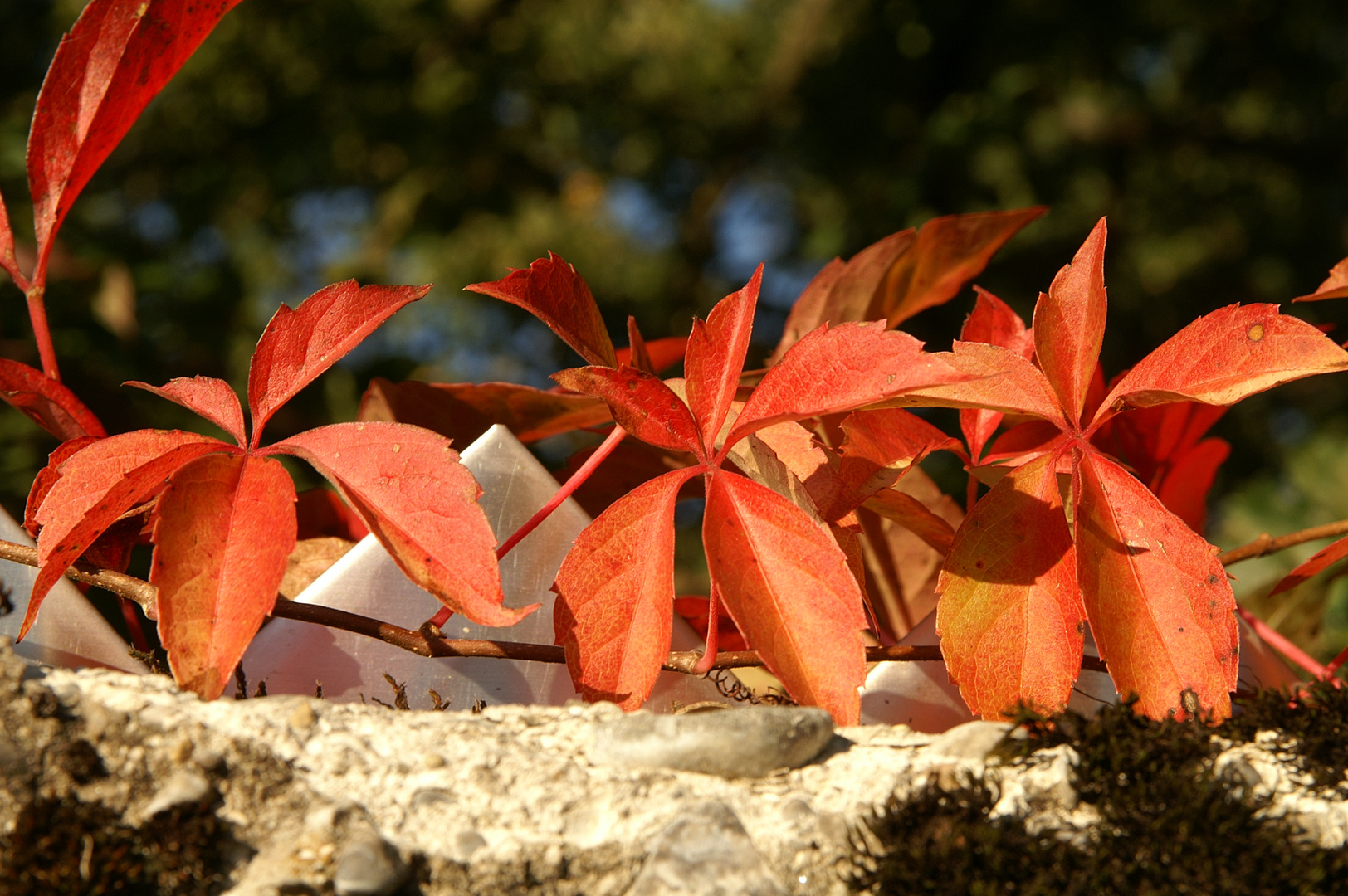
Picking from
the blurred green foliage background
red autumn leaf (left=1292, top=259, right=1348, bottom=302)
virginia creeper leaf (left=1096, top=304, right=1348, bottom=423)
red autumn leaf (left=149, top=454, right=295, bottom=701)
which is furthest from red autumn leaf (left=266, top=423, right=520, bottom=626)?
the blurred green foliage background

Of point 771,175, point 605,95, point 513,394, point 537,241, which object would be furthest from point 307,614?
point 771,175

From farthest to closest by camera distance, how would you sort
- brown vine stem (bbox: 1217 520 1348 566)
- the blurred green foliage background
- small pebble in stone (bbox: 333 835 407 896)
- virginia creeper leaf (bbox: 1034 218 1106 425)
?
the blurred green foliage background → brown vine stem (bbox: 1217 520 1348 566) → virginia creeper leaf (bbox: 1034 218 1106 425) → small pebble in stone (bbox: 333 835 407 896)

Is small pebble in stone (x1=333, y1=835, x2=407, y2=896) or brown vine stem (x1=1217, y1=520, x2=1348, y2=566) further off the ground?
small pebble in stone (x1=333, y1=835, x2=407, y2=896)

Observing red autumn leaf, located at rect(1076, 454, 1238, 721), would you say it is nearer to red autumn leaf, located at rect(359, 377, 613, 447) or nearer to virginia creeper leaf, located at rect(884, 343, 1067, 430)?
virginia creeper leaf, located at rect(884, 343, 1067, 430)

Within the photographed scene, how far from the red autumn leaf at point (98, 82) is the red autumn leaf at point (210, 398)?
0.36 ft

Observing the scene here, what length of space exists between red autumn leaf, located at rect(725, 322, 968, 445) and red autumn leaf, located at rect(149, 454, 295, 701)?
0.16m

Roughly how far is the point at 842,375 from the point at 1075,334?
0.39ft

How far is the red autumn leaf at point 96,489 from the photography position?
0.33m

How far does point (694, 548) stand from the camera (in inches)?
93.7

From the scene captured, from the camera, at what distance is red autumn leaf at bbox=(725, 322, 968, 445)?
0.31 m

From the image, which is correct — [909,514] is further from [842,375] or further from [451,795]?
[451,795]

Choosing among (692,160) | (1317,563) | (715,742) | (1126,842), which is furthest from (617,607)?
(692,160)

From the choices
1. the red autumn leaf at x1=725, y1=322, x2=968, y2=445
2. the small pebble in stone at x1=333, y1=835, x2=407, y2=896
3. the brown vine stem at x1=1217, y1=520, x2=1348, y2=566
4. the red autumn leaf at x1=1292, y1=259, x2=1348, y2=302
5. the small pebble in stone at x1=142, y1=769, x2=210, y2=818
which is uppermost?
the red autumn leaf at x1=1292, y1=259, x2=1348, y2=302

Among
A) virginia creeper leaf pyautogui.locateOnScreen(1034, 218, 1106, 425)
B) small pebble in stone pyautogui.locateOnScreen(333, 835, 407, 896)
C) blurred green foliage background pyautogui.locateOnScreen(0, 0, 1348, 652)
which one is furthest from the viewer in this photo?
blurred green foliage background pyautogui.locateOnScreen(0, 0, 1348, 652)
